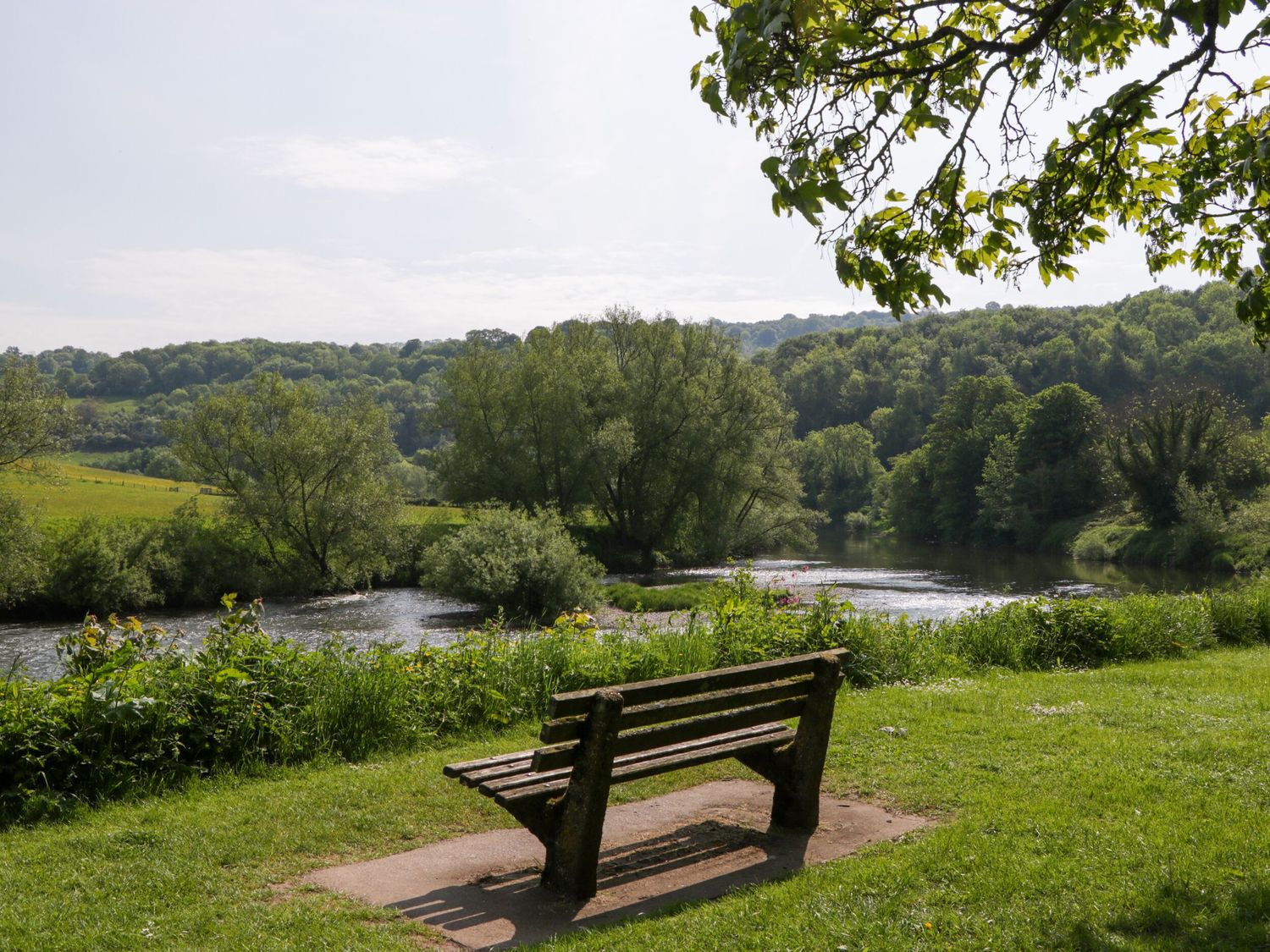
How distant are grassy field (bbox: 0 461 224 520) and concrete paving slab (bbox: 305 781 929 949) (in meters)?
31.8

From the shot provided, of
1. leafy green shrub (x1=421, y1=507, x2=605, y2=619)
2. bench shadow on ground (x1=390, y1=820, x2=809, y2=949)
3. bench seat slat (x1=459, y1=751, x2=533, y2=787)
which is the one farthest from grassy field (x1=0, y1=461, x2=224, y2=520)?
bench shadow on ground (x1=390, y1=820, x2=809, y2=949)

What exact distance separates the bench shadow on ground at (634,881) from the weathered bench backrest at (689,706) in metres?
0.74

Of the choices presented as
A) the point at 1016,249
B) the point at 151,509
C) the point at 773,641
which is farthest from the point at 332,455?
the point at 1016,249

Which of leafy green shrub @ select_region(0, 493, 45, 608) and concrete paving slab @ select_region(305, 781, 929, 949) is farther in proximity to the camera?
leafy green shrub @ select_region(0, 493, 45, 608)

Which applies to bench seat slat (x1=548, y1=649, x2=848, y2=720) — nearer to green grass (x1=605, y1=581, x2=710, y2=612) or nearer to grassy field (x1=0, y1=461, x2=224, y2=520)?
green grass (x1=605, y1=581, x2=710, y2=612)

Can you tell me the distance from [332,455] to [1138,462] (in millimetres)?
Answer: 41932

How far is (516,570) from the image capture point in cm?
3100

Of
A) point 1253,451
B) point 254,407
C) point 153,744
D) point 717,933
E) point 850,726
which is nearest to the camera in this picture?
point 717,933

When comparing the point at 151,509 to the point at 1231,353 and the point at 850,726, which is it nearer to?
the point at 850,726

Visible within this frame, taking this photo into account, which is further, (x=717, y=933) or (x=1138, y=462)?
(x=1138, y=462)

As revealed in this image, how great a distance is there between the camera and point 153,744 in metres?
7.60

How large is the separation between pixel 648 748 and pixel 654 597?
29.3 meters

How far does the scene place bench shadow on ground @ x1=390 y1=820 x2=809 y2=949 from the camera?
16.4 ft

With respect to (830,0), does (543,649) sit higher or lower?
lower
